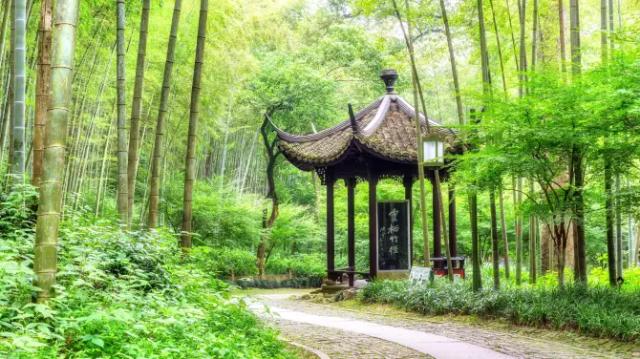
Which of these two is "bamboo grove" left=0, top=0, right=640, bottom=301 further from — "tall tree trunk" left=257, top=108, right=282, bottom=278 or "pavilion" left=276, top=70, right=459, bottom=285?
"pavilion" left=276, top=70, right=459, bottom=285

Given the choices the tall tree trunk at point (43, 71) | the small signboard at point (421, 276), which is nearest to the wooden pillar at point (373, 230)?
the small signboard at point (421, 276)

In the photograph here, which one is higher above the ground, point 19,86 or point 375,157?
point 375,157

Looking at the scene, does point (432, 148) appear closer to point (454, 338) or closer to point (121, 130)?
point (454, 338)

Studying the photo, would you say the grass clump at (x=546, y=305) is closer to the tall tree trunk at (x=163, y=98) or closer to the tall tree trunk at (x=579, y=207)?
the tall tree trunk at (x=579, y=207)

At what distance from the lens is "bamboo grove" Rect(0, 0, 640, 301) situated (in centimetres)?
605

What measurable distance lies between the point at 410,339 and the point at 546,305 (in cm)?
153

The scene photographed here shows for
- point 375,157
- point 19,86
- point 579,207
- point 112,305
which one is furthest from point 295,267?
point 112,305

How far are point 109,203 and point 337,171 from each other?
6.51m

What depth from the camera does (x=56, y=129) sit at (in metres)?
3.33

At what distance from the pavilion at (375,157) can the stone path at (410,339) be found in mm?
3304

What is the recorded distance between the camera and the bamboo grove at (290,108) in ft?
19.9

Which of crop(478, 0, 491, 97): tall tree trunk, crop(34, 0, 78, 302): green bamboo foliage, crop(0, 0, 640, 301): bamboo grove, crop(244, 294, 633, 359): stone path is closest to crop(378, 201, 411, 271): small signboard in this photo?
crop(0, 0, 640, 301): bamboo grove

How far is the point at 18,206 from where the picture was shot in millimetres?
5164

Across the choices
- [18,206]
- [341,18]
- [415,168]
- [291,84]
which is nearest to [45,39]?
[18,206]
